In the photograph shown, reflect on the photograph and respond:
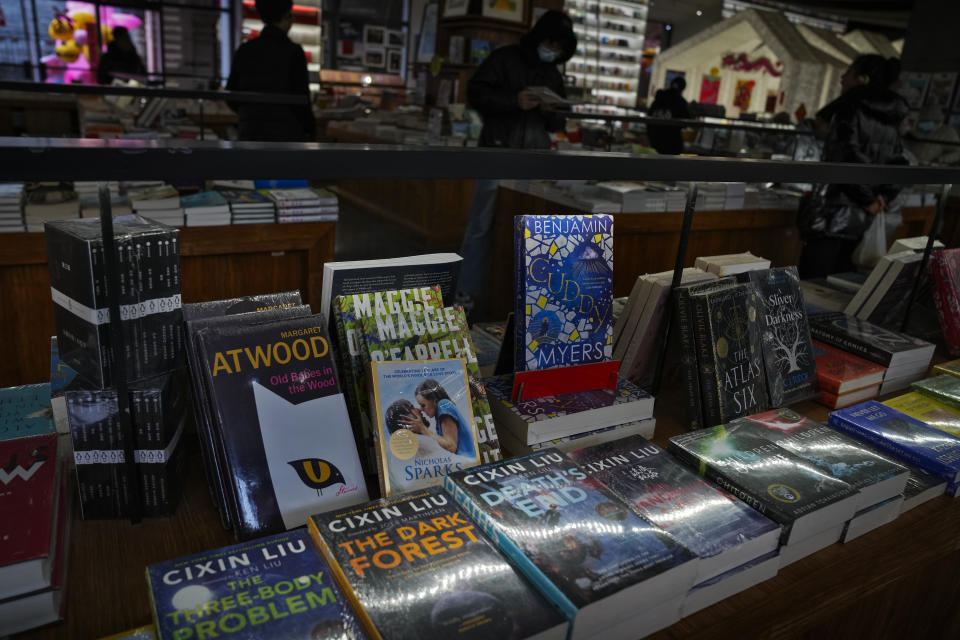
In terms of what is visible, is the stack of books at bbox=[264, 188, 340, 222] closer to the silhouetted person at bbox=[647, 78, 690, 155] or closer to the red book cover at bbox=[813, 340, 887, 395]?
the red book cover at bbox=[813, 340, 887, 395]

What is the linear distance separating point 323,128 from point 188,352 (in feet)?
25.7

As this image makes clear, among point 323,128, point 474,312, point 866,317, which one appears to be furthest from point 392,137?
point 866,317

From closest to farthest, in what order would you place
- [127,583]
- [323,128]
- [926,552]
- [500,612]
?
[500,612] < [127,583] < [926,552] < [323,128]

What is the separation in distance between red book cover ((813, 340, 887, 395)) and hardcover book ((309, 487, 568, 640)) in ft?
3.51

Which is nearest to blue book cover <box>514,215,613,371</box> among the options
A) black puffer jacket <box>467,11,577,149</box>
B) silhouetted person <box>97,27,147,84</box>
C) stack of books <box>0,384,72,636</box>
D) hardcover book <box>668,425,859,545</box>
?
hardcover book <box>668,425,859,545</box>

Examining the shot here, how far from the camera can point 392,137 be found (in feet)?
20.0

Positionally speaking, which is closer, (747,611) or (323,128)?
(747,611)

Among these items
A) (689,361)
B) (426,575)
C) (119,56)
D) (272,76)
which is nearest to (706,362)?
(689,361)

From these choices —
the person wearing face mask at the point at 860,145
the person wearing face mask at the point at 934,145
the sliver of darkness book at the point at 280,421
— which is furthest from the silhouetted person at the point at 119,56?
the person wearing face mask at the point at 934,145

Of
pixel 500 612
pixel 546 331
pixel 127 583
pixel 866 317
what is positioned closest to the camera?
pixel 500 612

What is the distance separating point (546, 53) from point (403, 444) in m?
3.10

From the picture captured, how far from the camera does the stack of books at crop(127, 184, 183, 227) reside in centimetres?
258

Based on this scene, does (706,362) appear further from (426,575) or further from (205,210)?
(205,210)

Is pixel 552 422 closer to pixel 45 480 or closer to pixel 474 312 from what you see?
pixel 45 480
